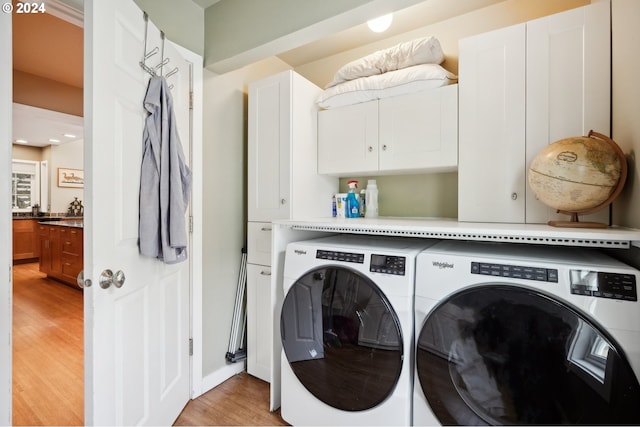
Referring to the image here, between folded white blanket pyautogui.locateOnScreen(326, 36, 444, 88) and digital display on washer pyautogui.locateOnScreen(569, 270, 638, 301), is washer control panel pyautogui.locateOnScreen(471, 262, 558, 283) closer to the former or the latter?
digital display on washer pyautogui.locateOnScreen(569, 270, 638, 301)

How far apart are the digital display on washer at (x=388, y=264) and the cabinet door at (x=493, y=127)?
1.85ft

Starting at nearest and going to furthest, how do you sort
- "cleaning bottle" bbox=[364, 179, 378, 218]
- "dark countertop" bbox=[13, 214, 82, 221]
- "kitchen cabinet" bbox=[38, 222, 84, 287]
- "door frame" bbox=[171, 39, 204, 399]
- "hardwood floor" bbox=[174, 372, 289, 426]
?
"hardwood floor" bbox=[174, 372, 289, 426]
"door frame" bbox=[171, 39, 204, 399]
"cleaning bottle" bbox=[364, 179, 378, 218]
"kitchen cabinet" bbox=[38, 222, 84, 287]
"dark countertop" bbox=[13, 214, 82, 221]

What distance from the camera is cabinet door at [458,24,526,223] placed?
144 cm

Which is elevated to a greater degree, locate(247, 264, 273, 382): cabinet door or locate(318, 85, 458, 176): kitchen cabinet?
locate(318, 85, 458, 176): kitchen cabinet

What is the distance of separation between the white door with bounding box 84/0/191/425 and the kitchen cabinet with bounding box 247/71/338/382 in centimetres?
61

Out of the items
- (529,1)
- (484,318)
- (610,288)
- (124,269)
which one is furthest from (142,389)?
(529,1)

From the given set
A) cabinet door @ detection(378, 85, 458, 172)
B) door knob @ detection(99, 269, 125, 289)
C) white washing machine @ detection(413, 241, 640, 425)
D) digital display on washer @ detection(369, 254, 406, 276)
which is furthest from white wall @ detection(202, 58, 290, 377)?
white washing machine @ detection(413, 241, 640, 425)

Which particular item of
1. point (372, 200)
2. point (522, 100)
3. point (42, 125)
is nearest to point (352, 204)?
point (372, 200)

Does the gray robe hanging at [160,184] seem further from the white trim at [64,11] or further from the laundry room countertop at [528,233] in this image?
→ the laundry room countertop at [528,233]

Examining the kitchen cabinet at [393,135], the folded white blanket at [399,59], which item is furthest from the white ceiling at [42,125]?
the folded white blanket at [399,59]

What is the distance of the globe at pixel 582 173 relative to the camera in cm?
107

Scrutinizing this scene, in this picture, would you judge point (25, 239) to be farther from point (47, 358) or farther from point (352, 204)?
point (352, 204)

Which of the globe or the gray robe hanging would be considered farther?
the gray robe hanging

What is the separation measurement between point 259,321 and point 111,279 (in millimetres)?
1110
